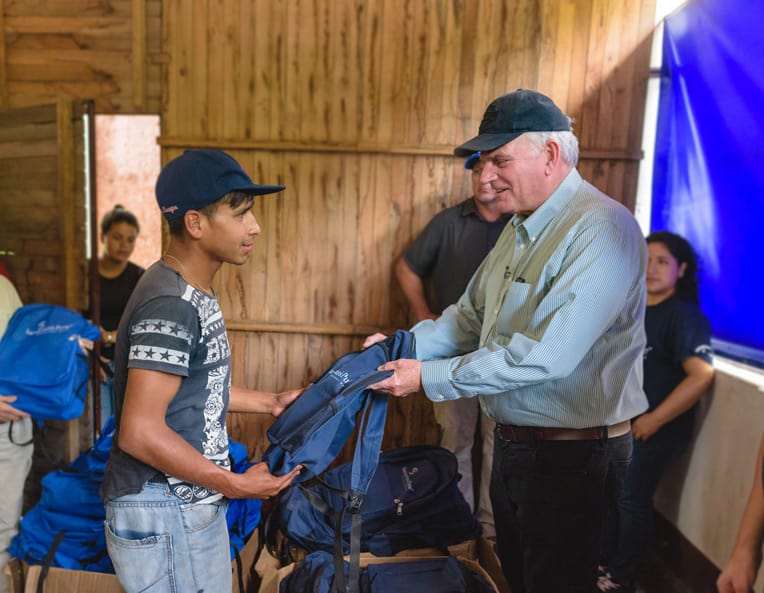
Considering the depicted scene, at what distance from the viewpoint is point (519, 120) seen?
62.0 inches

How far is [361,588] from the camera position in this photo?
197 centimetres

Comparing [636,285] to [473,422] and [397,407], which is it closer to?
[473,422]

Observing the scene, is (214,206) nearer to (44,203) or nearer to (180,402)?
(180,402)

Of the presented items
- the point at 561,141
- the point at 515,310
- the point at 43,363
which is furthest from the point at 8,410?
the point at 561,141

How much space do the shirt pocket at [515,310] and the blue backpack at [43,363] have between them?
178 centimetres

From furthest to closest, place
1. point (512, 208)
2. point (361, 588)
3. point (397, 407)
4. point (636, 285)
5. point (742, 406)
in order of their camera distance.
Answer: point (397, 407)
point (742, 406)
point (361, 588)
point (512, 208)
point (636, 285)

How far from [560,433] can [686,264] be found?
1386 millimetres

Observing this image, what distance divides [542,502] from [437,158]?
209cm

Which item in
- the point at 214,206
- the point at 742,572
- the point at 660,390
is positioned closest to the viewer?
the point at 742,572

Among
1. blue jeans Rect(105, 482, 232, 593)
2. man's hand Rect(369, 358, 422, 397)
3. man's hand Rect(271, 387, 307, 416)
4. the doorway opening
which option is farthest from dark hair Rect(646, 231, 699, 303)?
the doorway opening

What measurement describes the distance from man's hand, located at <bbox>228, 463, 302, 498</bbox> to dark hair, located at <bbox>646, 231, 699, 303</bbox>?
1.93m

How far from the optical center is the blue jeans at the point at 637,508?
251 cm

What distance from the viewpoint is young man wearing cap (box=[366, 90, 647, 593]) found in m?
1.46

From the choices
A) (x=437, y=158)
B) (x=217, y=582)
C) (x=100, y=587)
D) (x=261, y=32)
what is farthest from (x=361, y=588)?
(x=261, y=32)
